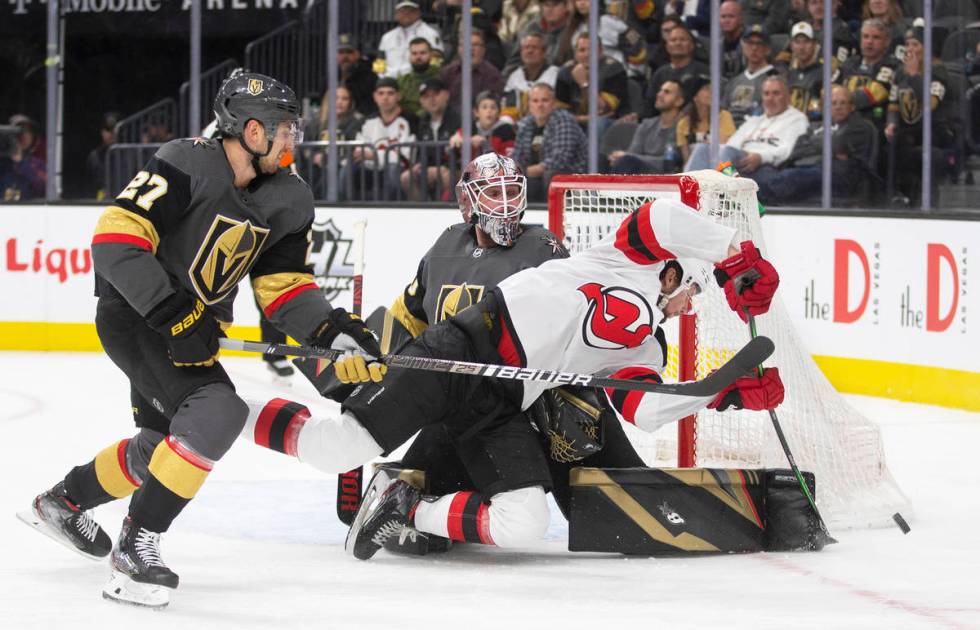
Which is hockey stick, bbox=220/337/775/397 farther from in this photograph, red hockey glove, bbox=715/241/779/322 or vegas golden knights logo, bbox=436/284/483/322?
vegas golden knights logo, bbox=436/284/483/322

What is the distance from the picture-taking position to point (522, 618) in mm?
2996

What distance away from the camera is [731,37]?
7.10 metres

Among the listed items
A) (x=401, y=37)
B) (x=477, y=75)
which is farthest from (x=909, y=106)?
(x=401, y=37)

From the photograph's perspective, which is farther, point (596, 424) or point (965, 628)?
point (596, 424)

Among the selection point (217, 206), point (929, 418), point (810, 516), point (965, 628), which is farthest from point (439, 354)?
point (929, 418)

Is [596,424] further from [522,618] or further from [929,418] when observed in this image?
[929,418]

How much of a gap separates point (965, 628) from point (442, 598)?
101 cm

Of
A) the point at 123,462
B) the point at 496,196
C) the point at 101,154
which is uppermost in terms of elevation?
the point at 101,154

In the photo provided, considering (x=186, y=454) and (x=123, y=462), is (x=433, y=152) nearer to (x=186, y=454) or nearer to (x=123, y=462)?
(x=123, y=462)

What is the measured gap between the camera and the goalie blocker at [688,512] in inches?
139

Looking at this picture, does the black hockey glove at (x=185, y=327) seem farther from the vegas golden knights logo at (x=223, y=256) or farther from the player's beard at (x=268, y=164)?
the player's beard at (x=268, y=164)

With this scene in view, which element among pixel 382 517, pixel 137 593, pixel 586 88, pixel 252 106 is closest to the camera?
pixel 137 593

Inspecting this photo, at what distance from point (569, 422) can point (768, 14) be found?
4070 mm

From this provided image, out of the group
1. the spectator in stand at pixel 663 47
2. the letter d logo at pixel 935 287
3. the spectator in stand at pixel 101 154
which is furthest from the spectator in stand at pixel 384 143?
the letter d logo at pixel 935 287
